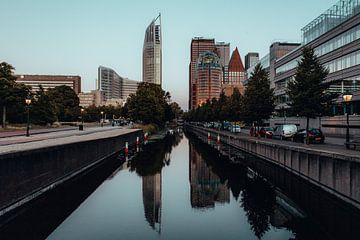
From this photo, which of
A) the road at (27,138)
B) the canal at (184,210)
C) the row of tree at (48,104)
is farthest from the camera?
the row of tree at (48,104)

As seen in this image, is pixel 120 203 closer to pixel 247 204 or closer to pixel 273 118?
pixel 247 204

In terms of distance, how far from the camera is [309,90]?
1246 inches

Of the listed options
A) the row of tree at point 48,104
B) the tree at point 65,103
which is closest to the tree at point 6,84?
the row of tree at point 48,104

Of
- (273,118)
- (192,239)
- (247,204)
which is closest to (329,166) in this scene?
(247,204)

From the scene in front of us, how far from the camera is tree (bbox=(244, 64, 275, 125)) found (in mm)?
46844

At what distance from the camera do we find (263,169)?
29.6 metres

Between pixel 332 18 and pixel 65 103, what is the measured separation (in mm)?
86739

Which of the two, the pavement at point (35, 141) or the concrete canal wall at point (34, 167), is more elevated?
the pavement at point (35, 141)

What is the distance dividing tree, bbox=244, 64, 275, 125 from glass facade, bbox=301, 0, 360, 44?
72.1 feet

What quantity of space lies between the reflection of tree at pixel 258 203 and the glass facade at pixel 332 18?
44787 millimetres

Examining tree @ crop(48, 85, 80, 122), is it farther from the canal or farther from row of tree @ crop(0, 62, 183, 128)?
the canal

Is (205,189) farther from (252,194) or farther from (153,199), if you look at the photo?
(153,199)

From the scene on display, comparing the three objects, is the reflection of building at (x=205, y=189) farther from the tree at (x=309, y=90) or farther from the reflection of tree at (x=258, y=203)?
the tree at (x=309, y=90)

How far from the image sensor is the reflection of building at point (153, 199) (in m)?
15.1
